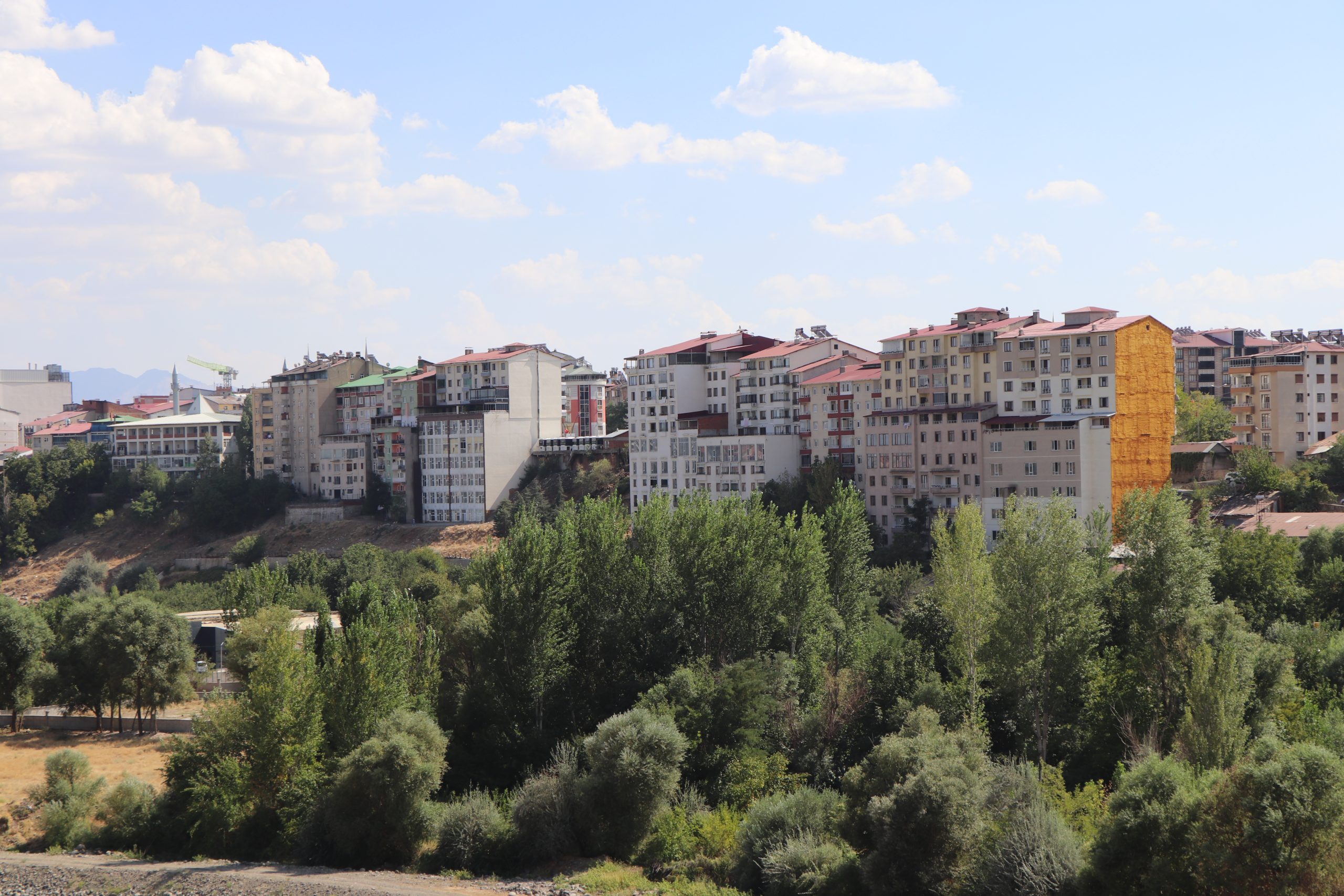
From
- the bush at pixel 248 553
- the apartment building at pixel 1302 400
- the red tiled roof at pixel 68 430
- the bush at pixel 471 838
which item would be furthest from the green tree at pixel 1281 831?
the red tiled roof at pixel 68 430

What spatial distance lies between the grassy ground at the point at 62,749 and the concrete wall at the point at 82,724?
1.96 feet

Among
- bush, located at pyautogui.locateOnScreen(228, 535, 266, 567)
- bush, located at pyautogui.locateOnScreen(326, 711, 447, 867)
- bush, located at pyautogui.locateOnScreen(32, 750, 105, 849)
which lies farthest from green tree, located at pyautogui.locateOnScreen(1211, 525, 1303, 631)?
bush, located at pyautogui.locateOnScreen(228, 535, 266, 567)

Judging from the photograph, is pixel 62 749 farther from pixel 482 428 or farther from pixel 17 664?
pixel 482 428

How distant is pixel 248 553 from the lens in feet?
283

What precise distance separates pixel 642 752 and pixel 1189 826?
12.7 meters

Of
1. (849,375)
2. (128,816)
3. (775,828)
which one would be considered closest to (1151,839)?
(775,828)

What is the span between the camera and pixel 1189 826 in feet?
77.1

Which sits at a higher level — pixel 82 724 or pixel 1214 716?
pixel 1214 716

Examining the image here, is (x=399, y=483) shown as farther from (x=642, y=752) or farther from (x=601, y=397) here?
(x=642, y=752)

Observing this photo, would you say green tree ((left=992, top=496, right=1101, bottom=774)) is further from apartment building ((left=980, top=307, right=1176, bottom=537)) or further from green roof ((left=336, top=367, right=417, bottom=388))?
green roof ((left=336, top=367, right=417, bottom=388))

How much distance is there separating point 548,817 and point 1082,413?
129 feet

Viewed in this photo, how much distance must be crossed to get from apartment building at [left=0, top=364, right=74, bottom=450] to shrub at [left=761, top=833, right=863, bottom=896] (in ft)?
430

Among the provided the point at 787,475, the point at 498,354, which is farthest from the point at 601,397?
the point at 787,475

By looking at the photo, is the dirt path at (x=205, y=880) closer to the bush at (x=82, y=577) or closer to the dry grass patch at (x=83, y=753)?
the dry grass patch at (x=83, y=753)
